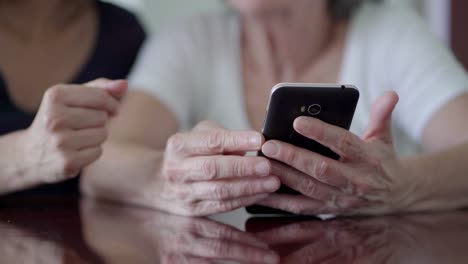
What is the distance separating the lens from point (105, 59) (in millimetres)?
1498

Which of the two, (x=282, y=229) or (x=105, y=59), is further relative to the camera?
(x=105, y=59)

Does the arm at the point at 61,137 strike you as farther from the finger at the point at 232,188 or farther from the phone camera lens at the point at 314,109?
the phone camera lens at the point at 314,109

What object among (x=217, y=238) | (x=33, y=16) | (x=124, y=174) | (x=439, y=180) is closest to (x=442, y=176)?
(x=439, y=180)

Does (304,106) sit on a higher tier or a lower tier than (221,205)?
higher

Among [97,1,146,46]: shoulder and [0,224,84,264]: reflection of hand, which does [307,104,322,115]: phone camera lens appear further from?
[97,1,146,46]: shoulder

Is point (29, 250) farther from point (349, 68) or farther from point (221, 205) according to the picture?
point (349, 68)

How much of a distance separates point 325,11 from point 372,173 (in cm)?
67

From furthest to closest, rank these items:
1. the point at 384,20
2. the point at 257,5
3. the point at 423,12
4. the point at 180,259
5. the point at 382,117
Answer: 1. the point at 423,12
2. the point at 384,20
3. the point at 257,5
4. the point at 382,117
5. the point at 180,259

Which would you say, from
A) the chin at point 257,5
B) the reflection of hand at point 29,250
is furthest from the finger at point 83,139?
the chin at point 257,5

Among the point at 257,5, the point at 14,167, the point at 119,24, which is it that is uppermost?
the point at 257,5

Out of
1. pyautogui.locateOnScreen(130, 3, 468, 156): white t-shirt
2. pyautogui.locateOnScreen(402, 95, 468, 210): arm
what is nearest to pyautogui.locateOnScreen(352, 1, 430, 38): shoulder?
pyautogui.locateOnScreen(130, 3, 468, 156): white t-shirt

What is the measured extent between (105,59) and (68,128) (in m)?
0.50

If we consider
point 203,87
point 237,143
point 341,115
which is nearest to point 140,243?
point 237,143

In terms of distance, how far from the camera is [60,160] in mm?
1040
